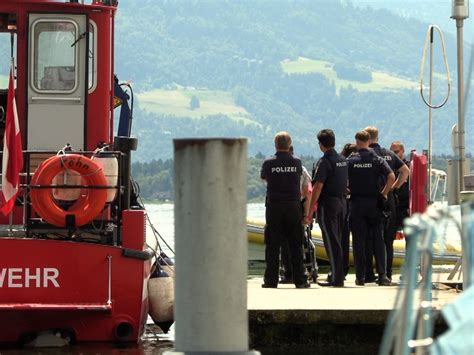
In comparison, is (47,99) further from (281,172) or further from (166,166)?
(166,166)

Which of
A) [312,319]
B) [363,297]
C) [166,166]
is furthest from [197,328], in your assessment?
[166,166]

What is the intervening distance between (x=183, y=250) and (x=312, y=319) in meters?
5.65

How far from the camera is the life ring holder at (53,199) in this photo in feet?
39.3

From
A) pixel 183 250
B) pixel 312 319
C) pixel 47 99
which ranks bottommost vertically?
pixel 312 319

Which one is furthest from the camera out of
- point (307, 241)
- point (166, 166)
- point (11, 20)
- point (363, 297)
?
point (166, 166)

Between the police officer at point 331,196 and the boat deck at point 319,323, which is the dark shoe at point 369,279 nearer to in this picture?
the police officer at point 331,196

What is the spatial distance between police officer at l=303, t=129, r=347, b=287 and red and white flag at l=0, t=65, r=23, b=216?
342cm

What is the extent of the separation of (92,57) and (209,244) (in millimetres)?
7935

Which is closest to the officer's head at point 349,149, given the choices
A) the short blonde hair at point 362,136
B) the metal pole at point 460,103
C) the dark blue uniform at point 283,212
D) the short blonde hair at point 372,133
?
the short blonde hair at point 372,133

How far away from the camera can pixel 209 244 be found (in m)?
6.03

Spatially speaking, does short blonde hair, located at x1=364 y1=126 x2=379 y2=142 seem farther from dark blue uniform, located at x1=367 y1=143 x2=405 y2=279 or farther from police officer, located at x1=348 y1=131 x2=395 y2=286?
police officer, located at x1=348 y1=131 x2=395 y2=286

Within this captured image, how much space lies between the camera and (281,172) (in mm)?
14062

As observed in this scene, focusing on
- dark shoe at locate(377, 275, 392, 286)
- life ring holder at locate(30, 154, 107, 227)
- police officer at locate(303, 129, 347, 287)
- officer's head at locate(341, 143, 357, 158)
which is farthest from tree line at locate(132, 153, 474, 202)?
life ring holder at locate(30, 154, 107, 227)

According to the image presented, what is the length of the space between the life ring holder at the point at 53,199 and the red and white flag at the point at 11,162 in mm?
169
